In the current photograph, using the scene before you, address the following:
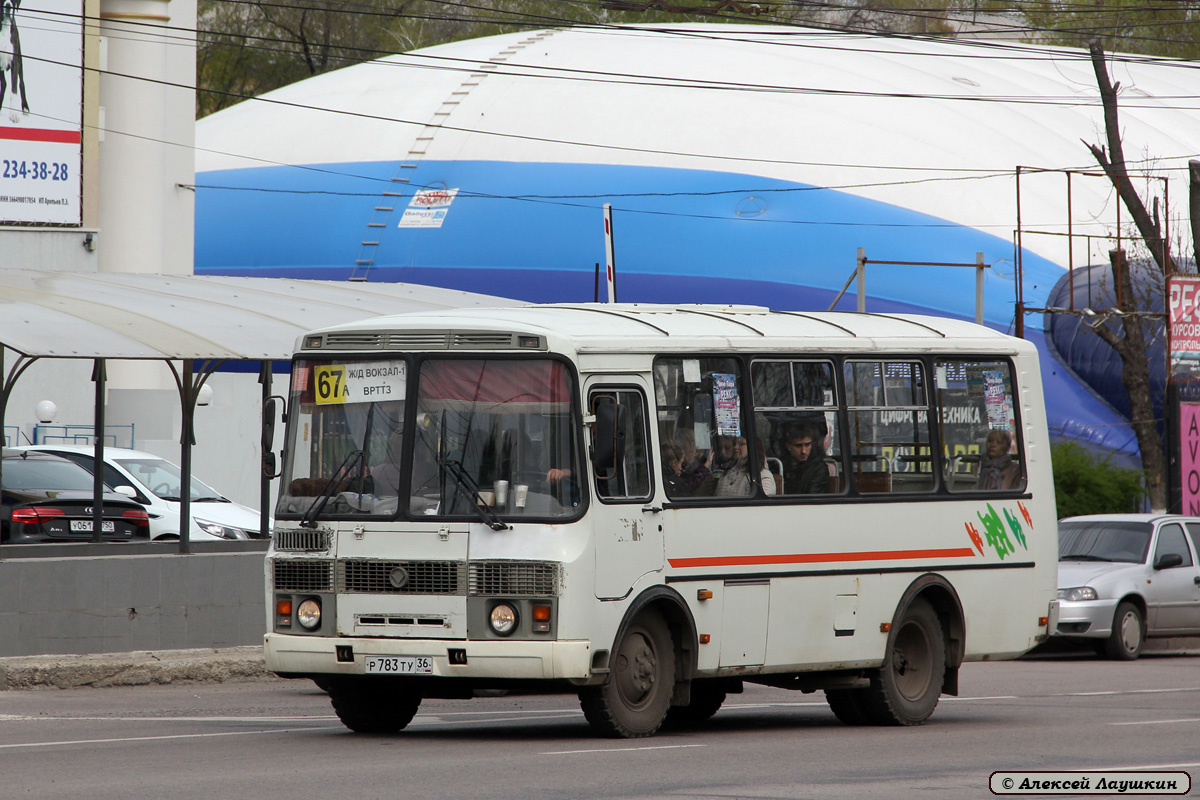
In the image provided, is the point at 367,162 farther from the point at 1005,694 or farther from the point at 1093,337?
the point at 1005,694

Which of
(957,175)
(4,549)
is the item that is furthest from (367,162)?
(4,549)

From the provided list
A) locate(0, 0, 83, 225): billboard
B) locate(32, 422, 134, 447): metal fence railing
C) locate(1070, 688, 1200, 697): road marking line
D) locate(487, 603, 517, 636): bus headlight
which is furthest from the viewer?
locate(32, 422, 134, 447): metal fence railing

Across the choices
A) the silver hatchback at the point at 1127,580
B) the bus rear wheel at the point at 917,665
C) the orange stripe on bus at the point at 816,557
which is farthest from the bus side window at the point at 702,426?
the silver hatchback at the point at 1127,580

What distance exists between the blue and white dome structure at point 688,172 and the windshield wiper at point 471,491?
101 feet

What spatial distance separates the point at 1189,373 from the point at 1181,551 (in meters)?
4.27

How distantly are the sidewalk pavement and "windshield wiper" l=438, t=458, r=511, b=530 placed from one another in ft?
19.5

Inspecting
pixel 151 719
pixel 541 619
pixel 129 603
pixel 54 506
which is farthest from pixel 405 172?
pixel 541 619

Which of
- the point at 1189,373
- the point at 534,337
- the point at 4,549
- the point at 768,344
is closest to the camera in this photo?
the point at 534,337

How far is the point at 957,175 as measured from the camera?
48531mm

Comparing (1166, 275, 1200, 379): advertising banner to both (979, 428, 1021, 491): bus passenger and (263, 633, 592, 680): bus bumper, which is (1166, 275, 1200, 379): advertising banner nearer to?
(979, 428, 1021, 491): bus passenger

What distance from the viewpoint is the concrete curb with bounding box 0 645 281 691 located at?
15219 mm

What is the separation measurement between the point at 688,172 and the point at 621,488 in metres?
39.3

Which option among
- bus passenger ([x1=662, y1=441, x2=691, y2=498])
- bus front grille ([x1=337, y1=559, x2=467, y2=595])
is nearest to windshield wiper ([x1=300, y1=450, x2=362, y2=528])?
bus front grille ([x1=337, y1=559, x2=467, y2=595])

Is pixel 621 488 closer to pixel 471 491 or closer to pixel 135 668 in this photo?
pixel 471 491
